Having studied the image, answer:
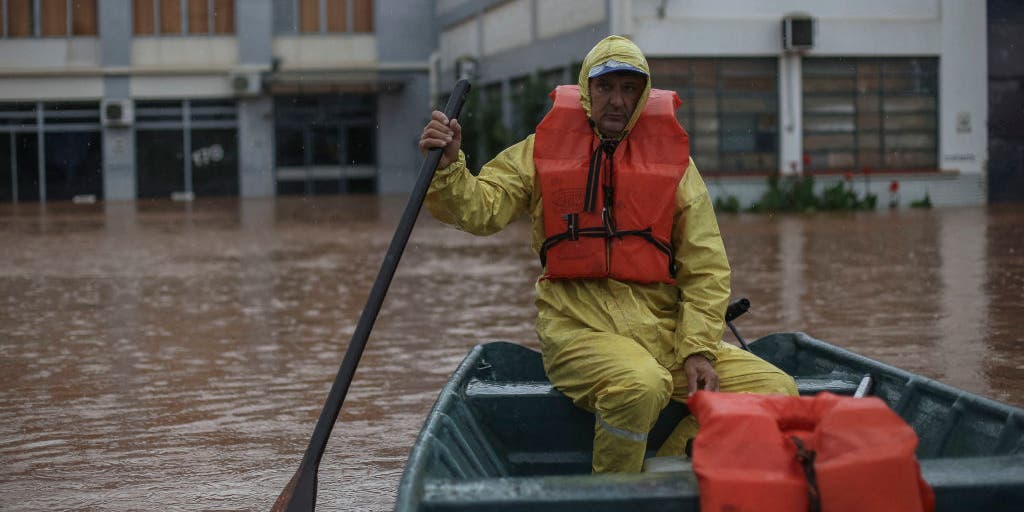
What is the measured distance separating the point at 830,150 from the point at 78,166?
22.8 meters

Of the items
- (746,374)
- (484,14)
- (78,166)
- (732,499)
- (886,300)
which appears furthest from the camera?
(78,166)

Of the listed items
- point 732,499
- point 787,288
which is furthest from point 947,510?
point 787,288

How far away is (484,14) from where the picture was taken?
35.8 m

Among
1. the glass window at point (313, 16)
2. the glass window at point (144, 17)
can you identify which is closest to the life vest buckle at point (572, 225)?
the glass window at point (313, 16)

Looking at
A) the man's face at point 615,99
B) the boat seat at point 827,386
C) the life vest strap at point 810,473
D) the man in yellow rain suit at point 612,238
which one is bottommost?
the boat seat at point 827,386

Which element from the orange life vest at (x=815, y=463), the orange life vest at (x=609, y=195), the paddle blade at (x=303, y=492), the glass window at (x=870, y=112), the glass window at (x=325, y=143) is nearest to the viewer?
the orange life vest at (x=815, y=463)

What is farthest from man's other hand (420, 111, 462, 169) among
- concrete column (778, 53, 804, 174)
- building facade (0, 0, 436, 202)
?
building facade (0, 0, 436, 202)

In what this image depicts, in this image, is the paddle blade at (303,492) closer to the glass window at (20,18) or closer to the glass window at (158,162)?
the glass window at (158,162)

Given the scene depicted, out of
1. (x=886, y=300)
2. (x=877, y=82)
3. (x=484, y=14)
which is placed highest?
(x=484, y=14)

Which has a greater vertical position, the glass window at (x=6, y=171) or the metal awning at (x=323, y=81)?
the metal awning at (x=323, y=81)

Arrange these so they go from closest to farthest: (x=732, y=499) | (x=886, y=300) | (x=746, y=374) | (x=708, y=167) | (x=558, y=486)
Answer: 1. (x=732, y=499)
2. (x=558, y=486)
3. (x=746, y=374)
4. (x=886, y=300)
5. (x=708, y=167)

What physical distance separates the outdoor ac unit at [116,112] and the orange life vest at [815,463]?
126ft

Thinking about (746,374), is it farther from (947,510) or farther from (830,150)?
(830,150)

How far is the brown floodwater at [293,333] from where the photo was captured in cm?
550
